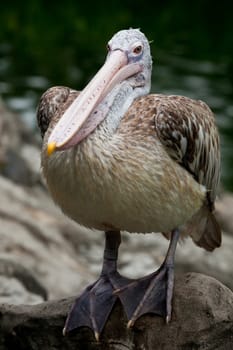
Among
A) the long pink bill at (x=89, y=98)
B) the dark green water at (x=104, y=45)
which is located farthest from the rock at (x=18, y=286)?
the dark green water at (x=104, y=45)

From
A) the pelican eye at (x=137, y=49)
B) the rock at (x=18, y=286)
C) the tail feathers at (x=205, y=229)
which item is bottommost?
the rock at (x=18, y=286)

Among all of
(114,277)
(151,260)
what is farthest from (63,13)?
(114,277)

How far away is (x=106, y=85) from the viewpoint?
5.87 metres

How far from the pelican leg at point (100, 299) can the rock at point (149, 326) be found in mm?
64

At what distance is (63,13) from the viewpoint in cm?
2656

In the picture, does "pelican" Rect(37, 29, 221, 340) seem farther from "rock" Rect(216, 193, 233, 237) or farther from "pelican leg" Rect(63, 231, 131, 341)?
"rock" Rect(216, 193, 233, 237)

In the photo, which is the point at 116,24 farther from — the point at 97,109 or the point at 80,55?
the point at 97,109

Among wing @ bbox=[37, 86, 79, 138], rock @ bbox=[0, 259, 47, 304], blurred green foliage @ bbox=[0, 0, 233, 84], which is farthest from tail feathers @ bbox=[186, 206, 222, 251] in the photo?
blurred green foliage @ bbox=[0, 0, 233, 84]

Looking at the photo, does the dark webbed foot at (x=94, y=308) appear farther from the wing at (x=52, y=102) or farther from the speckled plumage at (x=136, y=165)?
the wing at (x=52, y=102)

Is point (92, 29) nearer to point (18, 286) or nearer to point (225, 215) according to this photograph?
point (225, 215)

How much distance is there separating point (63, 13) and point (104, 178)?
69.8 ft

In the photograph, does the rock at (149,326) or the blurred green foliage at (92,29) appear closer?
the rock at (149,326)

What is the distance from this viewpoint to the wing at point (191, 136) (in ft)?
20.2

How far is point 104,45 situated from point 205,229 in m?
16.1
